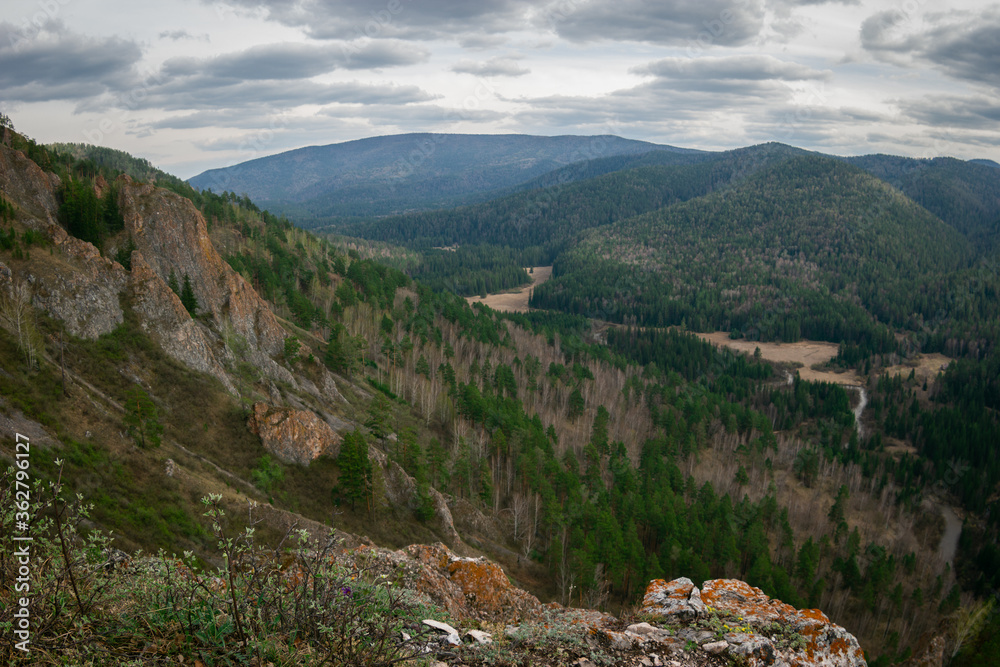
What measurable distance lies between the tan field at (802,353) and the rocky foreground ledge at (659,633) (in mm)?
165972

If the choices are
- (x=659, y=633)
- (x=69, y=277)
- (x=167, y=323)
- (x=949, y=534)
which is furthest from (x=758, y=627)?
(x=949, y=534)

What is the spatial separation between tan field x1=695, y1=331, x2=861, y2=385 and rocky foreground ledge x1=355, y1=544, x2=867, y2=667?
545 feet

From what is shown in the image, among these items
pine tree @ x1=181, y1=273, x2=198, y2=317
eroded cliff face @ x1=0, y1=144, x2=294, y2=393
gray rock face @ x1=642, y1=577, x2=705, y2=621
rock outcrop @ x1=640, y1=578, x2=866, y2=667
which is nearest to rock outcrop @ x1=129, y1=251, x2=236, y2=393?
eroded cliff face @ x1=0, y1=144, x2=294, y2=393

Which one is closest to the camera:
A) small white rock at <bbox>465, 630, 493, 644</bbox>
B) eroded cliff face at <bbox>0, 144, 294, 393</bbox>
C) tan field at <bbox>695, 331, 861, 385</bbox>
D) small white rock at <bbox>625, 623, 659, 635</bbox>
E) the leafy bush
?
the leafy bush

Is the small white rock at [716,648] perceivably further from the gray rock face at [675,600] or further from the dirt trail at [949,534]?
the dirt trail at [949,534]

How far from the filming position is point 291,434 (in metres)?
46.8

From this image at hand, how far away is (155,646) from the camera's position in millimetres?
7164

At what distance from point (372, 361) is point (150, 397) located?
4764 centimetres

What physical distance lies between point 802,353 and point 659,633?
19846 centimetres

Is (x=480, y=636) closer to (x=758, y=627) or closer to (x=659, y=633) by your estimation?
(x=659, y=633)

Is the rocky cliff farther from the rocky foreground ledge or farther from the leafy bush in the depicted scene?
the leafy bush

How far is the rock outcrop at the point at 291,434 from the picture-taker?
45.4m

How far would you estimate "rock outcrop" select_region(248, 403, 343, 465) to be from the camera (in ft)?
149

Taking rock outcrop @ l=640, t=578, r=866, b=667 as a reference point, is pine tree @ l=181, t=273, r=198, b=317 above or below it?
above
